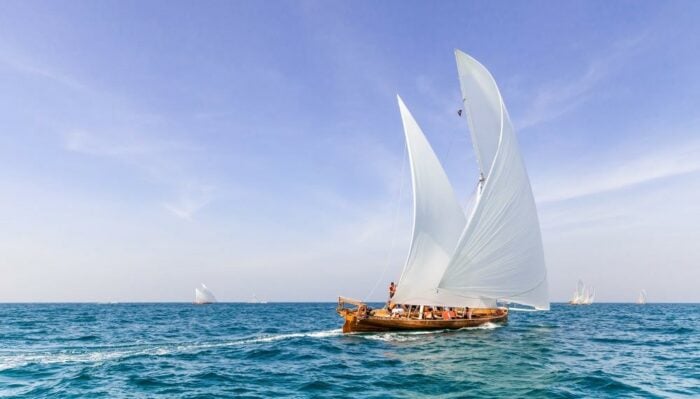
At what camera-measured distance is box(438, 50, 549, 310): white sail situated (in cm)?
2938

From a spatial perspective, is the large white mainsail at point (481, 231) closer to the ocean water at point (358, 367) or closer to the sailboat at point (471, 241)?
the sailboat at point (471, 241)

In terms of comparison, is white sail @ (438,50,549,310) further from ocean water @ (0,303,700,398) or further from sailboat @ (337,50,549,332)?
ocean water @ (0,303,700,398)

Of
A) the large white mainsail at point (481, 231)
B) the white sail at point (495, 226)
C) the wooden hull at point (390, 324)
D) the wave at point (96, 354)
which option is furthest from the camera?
the wooden hull at point (390, 324)

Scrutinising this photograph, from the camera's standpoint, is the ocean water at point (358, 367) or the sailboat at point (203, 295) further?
the sailboat at point (203, 295)

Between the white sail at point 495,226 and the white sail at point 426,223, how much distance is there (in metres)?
1.85

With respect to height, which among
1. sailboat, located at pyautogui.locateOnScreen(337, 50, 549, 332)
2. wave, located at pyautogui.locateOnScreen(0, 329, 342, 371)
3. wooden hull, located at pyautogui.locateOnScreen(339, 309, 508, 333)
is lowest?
wave, located at pyautogui.locateOnScreen(0, 329, 342, 371)

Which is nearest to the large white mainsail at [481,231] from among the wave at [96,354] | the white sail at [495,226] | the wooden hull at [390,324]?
the white sail at [495,226]

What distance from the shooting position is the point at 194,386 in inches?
637

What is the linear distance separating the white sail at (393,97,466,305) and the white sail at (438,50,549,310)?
1.85 metres

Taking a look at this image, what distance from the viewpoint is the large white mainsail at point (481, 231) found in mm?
29547

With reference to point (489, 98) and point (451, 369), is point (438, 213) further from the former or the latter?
point (451, 369)

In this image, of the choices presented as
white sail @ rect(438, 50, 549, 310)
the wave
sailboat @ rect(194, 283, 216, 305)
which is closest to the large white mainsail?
white sail @ rect(438, 50, 549, 310)

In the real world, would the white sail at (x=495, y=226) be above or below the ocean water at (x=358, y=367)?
above

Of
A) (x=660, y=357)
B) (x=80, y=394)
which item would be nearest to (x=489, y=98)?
(x=660, y=357)
